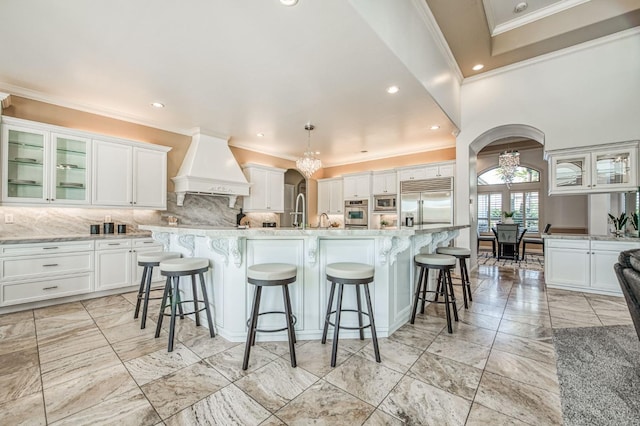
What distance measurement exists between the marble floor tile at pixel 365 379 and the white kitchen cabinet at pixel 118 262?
11.7ft

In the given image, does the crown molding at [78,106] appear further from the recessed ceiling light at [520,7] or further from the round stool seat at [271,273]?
the recessed ceiling light at [520,7]

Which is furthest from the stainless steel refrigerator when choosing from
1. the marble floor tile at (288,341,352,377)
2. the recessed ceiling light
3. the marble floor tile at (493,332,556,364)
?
the marble floor tile at (288,341,352,377)

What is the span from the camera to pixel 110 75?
321cm

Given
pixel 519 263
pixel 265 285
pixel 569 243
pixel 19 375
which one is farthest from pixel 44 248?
pixel 519 263

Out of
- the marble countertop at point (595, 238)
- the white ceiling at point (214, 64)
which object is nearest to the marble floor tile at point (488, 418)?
the white ceiling at point (214, 64)

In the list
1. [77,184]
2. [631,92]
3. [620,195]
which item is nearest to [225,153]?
[77,184]

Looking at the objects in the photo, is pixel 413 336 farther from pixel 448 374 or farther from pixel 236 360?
pixel 236 360

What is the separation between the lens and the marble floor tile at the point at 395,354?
213 centimetres

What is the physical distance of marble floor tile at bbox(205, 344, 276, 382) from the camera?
2037 mm

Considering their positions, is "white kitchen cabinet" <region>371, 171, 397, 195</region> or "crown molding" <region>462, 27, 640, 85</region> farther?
"white kitchen cabinet" <region>371, 171, 397, 195</region>

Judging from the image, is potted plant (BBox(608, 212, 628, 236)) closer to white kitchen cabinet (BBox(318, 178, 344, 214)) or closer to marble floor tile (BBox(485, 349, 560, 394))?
marble floor tile (BBox(485, 349, 560, 394))

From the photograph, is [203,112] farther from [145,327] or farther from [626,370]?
[626,370]

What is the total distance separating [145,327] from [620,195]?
725cm

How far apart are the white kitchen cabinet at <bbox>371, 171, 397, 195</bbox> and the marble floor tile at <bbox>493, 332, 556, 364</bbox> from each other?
4.47 m
